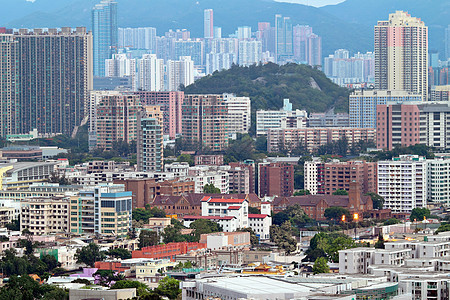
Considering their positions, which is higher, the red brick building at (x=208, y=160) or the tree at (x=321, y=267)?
the red brick building at (x=208, y=160)

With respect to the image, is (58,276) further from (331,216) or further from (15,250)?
(331,216)

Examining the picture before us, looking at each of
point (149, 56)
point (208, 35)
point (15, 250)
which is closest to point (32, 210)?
point (15, 250)

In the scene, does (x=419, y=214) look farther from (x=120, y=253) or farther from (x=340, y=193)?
(x=120, y=253)

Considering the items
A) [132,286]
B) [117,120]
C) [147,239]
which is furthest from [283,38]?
[132,286]

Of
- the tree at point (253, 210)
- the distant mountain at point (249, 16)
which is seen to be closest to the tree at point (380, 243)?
the tree at point (253, 210)

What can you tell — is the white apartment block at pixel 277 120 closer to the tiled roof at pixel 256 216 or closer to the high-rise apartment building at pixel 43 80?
the high-rise apartment building at pixel 43 80

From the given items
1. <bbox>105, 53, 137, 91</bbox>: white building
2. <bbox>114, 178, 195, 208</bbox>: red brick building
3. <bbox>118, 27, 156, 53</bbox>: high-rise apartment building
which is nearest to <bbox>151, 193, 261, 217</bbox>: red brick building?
<bbox>114, 178, 195, 208</bbox>: red brick building
